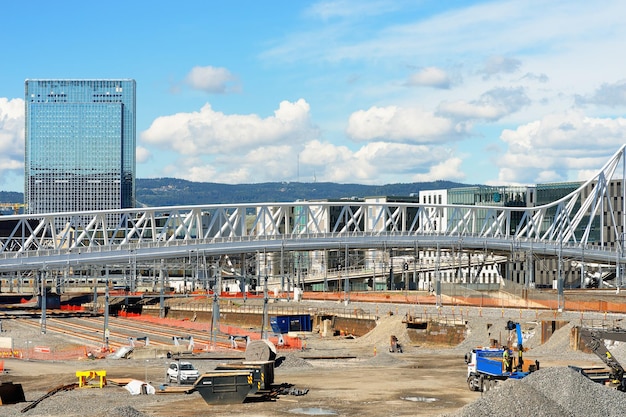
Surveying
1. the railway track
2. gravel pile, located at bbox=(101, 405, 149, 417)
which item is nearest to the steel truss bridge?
the railway track

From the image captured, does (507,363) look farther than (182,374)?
No

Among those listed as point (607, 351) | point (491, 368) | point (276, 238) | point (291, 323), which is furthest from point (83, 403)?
point (276, 238)

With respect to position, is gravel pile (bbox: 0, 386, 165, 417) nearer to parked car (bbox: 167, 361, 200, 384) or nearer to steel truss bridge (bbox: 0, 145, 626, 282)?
parked car (bbox: 167, 361, 200, 384)

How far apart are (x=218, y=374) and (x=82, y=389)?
308 inches

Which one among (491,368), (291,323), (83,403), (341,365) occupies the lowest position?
(291,323)

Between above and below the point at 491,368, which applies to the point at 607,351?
above

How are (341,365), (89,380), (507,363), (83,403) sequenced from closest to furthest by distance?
(83,403) → (507,363) → (89,380) → (341,365)

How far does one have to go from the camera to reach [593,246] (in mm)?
163125

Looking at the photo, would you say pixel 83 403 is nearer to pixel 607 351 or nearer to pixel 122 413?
pixel 122 413

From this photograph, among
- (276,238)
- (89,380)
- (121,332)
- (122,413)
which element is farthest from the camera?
(276,238)

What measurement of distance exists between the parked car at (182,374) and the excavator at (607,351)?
59.8 ft

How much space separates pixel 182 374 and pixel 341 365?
11463 mm

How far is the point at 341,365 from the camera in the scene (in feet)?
199

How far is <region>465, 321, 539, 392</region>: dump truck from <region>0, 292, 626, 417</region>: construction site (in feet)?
0.23
